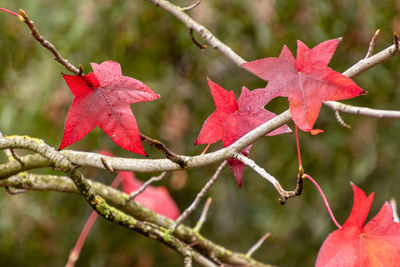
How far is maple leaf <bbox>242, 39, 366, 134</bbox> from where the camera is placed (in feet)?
1.90

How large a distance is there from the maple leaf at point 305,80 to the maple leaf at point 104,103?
5.6 inches

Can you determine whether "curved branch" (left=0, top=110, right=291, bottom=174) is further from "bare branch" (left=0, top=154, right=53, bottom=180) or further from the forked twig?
the forked twig

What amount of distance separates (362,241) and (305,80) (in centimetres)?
Result: 22

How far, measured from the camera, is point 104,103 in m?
0.64

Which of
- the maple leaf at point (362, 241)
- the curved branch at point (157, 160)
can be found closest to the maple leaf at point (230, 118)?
the curved branch at point (157, 160)

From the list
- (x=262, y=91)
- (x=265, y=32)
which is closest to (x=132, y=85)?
(x=262, y=91)

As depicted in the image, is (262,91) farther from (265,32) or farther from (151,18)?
(151,18)

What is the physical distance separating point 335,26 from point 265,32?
27cm

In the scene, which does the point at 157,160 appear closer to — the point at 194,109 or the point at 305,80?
the point at 305,80

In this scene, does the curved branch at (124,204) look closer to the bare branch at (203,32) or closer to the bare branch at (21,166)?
the bare branch at (21,166)

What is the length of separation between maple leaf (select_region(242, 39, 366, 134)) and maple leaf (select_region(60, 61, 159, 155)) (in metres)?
0.14

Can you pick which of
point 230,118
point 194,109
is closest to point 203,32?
point 230,118

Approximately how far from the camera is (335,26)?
2.00m

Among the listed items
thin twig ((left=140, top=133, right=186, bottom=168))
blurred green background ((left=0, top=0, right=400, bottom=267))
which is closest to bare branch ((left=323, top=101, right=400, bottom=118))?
thin twig ((left=140, top=133, right=186, bottom=168))
